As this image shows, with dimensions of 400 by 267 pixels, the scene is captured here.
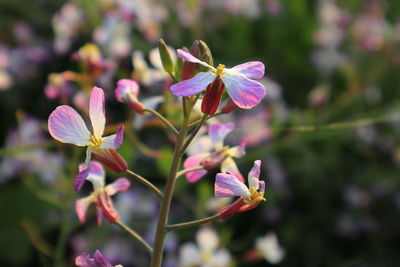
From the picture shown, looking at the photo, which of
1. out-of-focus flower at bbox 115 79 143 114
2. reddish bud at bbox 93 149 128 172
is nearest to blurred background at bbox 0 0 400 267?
Result: out-of-focus flower at bbox 115 79 143 114

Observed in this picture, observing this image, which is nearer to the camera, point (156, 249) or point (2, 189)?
point (156, 249)

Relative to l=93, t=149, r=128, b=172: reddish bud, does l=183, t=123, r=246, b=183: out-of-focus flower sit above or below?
below

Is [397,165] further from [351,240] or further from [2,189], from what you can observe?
[2,189]

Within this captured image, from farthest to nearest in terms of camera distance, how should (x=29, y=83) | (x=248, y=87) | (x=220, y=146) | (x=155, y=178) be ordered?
(x=29, y=83)
(x=155, y=178)
(x=220, y=146)
(x=248, y=87)

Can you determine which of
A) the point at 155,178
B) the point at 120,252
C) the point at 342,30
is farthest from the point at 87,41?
the point at 342,30

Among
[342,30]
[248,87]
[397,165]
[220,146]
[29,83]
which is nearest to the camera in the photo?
[248,87]

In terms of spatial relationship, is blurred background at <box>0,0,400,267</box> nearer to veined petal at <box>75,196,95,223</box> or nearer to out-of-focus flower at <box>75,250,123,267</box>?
Result: veined petal at <box>75,196,95,223</box>

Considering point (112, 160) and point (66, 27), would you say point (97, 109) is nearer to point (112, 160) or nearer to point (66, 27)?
point (112, 160)

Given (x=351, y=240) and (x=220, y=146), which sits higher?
(x=220, y=146)
